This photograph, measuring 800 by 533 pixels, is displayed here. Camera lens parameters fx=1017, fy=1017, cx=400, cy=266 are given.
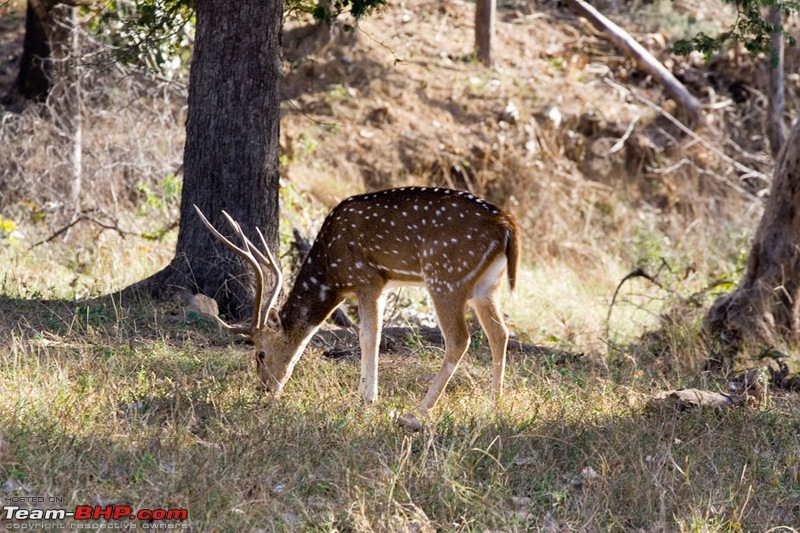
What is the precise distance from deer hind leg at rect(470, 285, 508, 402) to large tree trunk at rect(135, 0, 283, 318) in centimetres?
224

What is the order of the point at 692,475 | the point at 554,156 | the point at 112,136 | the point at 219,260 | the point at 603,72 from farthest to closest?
1. the point at 603,72
2. the point at 554,156
3. the point at 112,136
4. the point at 219,260
5. the point at 692,475

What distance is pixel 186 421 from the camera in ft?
19.6

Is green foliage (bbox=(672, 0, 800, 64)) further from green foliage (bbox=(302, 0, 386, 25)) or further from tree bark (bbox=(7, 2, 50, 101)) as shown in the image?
tree bark (bbox=(7, 2, 50, 101))

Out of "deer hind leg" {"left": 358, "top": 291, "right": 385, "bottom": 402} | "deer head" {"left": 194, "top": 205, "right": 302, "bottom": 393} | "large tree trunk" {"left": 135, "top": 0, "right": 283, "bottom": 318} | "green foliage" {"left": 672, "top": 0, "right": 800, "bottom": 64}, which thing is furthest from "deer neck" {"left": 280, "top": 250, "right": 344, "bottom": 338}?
"green foliage" {"left": 672, "top": 0, "right": 800, "bottom": 64}

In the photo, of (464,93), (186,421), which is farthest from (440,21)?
(186,421)

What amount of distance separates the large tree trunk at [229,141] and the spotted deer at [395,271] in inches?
45.3

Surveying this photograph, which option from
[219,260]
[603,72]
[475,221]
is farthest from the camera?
[603,72]

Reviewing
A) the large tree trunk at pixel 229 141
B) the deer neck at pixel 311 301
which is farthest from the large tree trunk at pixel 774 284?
the large tree trunk at pixel 229 141

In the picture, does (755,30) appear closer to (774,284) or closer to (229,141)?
(774,284)

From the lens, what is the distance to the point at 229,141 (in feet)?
27.1

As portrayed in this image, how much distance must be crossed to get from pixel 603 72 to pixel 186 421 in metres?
12.7

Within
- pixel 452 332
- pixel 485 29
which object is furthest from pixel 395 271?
pixel 485 29

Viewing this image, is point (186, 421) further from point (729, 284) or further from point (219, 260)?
point (729, 284)

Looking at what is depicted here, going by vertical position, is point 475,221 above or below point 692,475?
above
